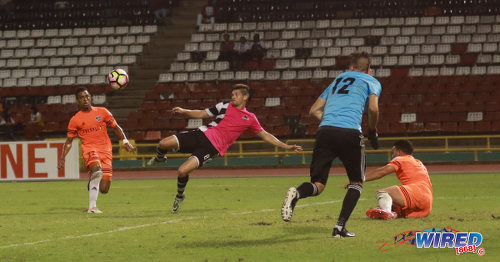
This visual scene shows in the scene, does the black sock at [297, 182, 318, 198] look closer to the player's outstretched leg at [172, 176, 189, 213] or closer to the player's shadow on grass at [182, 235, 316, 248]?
the player's shadow on grass at [182, 235, 316, 248]

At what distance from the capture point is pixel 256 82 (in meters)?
30.8

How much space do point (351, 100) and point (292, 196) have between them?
1.19 meters

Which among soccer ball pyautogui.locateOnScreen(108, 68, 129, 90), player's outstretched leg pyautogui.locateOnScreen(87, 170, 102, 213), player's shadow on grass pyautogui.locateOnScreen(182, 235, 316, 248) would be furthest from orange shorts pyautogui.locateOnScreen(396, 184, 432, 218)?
soccer ball pyautogui.locateOnScreen(108, 68, 129, 90)

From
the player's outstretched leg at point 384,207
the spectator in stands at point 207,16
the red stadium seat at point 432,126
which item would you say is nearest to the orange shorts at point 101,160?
the player's outstretched leg at point 384,207

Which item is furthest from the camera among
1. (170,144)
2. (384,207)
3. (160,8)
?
(160,8)

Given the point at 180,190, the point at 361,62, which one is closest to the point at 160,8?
the point at 180,190

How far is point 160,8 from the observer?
124ft

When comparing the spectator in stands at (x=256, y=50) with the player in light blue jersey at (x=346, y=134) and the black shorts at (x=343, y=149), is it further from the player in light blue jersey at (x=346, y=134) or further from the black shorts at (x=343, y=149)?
the black shorts at (x=343, y=149)

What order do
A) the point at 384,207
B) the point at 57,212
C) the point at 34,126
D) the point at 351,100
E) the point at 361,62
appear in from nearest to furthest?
the point at 351,100 < the point at 361,62 < the point at 384,207 < the point at 57,212 < the point at 34,126

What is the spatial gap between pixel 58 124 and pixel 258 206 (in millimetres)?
18265

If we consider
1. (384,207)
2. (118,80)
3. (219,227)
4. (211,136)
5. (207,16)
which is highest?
(207,16)

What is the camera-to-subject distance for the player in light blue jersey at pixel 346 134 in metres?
8.48

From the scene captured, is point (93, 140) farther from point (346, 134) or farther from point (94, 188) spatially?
point (346, 134)

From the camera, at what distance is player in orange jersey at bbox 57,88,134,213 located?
12508mm
